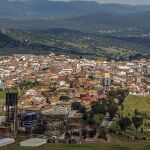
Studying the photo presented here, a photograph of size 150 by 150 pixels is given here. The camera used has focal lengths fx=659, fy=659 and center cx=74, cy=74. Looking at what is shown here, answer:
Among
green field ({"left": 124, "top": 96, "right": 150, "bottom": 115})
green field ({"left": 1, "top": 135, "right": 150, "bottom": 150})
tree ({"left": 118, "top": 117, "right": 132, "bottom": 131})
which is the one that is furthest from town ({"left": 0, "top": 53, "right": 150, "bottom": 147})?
green field ({"left": 1, "top": 135, "right": 150, "bottom": 150})

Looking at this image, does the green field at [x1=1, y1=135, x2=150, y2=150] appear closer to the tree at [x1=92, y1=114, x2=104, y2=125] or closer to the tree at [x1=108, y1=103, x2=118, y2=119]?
the tree at [x1=92, y1=114, x2=104, y2=125]

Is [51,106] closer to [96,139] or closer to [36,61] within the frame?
[96,139]

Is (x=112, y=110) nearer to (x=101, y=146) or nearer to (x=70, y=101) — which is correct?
(x=70, y=101)

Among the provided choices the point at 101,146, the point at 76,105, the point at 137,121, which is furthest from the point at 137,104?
the point at 101,146

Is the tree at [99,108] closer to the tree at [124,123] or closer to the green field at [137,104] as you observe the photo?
the green field at [137,104]

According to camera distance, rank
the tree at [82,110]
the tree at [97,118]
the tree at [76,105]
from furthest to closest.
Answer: the tree at [76,105], the tree at [82,110], the tree at [97,118]

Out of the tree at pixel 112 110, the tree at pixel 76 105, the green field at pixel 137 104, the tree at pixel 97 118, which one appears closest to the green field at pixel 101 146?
the tree at pixel 97 118
